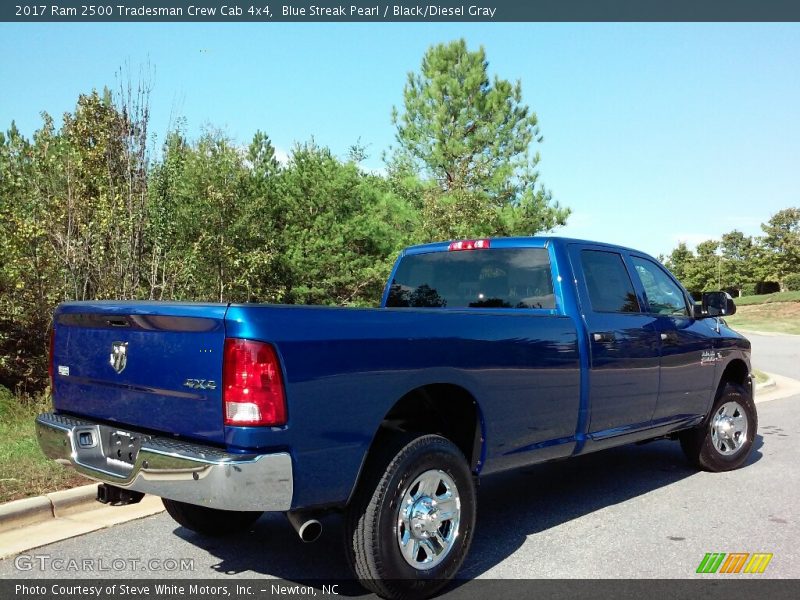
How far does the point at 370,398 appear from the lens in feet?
11.4

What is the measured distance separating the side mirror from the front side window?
19 centimetres

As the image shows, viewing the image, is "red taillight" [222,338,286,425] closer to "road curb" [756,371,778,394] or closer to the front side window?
the front side window

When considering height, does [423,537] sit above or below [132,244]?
below

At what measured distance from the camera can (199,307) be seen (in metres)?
3.30

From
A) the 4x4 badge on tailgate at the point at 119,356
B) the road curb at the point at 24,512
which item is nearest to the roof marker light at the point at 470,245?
the 4x4 badge on tailgate at the point at 119,356

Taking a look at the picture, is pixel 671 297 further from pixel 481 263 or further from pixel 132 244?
pixel 132 244

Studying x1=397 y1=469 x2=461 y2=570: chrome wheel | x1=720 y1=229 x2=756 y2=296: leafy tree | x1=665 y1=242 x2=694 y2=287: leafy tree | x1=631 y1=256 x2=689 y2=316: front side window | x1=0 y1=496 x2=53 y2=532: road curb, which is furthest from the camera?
x1=665 y1=242 x2=694 y2=287: leafy tree

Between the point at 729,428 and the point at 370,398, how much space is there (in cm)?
454

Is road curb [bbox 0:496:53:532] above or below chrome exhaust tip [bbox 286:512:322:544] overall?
below

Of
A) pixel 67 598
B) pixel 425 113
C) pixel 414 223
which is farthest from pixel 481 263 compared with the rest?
pixel 425 113

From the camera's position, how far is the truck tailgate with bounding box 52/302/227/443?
10.6 feet

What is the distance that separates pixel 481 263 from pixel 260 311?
263 centimetres

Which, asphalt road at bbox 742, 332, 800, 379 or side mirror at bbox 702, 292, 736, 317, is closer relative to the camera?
side mirror at bbox 702, 292, 736, 317

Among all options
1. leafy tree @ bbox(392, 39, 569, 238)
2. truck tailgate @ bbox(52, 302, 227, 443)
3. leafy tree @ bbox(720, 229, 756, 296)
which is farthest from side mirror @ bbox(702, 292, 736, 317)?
leafy tree @ bbox(720, 229, 756, 296)
